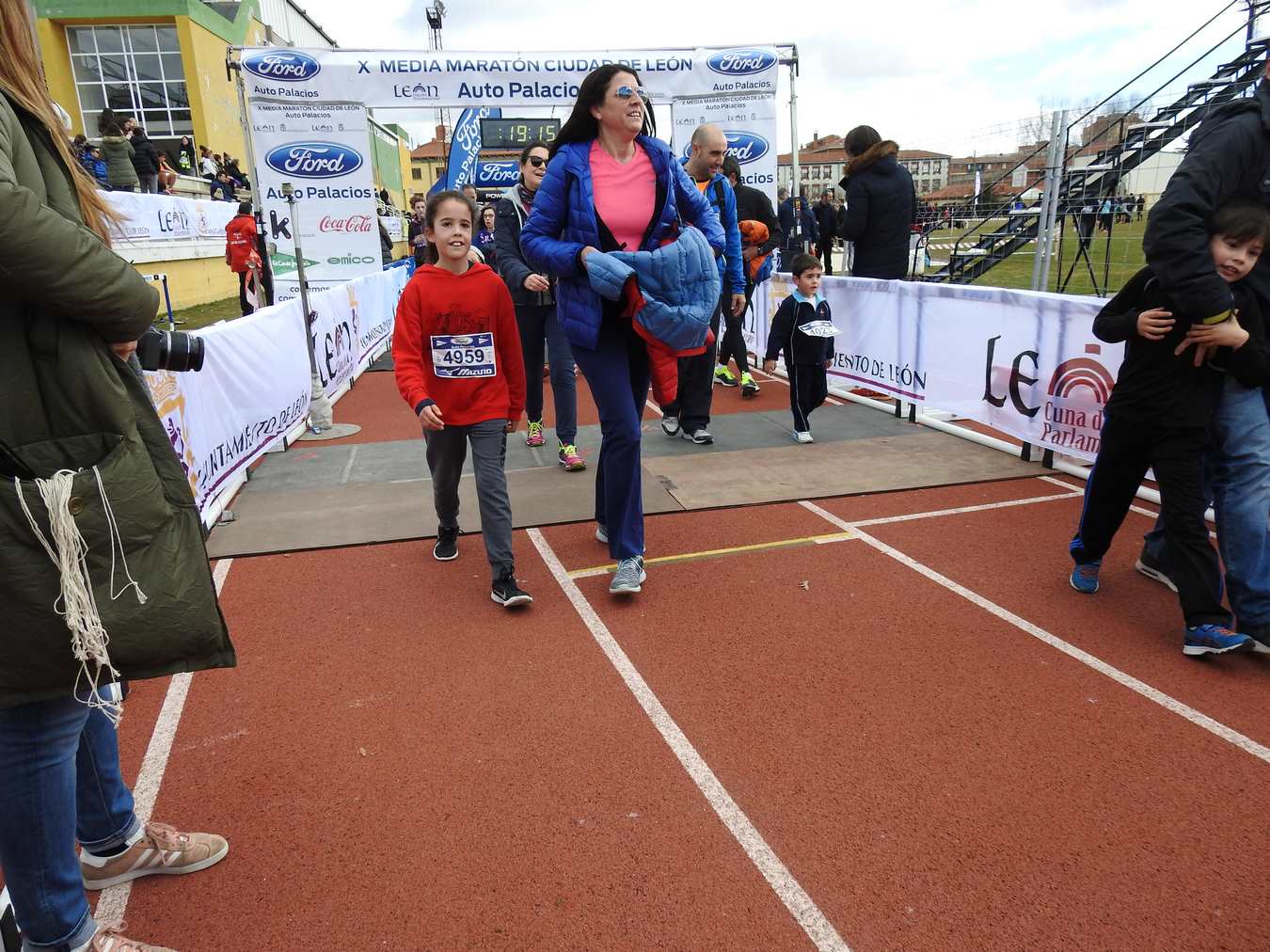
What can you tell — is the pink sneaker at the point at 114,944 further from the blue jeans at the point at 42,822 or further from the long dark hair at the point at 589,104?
the long dark hair at the point at 589,104

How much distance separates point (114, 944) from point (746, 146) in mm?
11730

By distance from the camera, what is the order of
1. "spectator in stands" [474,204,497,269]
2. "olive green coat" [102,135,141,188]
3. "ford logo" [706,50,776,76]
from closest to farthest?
1. "spectator in stands" [474,204,497,269]
2. "ford logo" [706,50,776,76]
3. "olive green coat" [102,135,141,188]

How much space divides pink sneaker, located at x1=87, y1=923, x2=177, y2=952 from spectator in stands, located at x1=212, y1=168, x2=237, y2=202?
25.4m

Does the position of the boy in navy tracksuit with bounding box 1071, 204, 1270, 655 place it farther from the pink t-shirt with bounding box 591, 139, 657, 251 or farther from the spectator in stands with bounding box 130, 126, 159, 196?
the spectator in stands with bounding box 130, 126, 159, 196

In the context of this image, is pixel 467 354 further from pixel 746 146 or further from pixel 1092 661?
pixel 746 146

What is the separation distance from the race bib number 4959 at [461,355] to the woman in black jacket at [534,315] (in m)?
1.37

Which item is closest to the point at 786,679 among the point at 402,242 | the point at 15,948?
the point at 15,948

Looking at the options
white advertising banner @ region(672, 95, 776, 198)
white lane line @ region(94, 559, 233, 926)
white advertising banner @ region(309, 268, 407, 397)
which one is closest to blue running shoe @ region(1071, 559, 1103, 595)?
white lane line @ region(94, 559, 233, 926)

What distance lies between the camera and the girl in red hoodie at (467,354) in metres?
4.02

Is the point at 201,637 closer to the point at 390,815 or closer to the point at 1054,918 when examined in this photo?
the point at 390,815

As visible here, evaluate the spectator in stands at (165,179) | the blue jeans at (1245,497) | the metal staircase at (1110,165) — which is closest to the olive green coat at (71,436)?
the blue jeans at (1245,497)

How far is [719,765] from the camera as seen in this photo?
2.83 meters

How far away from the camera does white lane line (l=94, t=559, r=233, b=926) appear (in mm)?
2268

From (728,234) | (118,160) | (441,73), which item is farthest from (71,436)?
(118,160)
